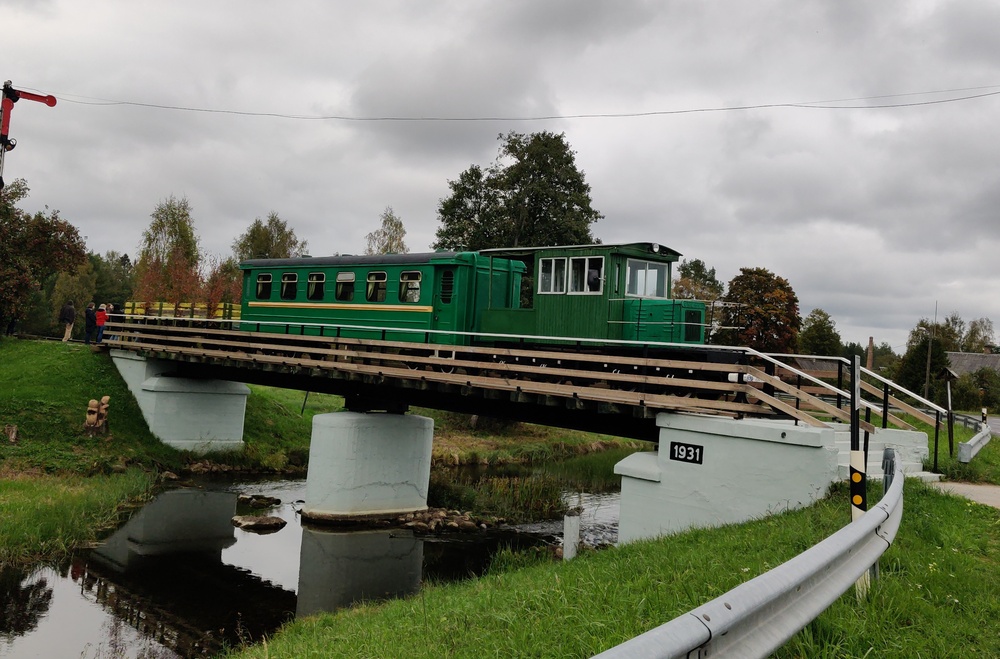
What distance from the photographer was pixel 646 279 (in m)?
16.4

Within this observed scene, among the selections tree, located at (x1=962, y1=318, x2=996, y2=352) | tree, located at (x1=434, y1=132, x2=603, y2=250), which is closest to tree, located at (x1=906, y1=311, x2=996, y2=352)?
tree, located at (x1=962, y1=318, x2=996, y2=352)

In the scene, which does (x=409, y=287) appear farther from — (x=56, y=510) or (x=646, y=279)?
(x=56, y=510)

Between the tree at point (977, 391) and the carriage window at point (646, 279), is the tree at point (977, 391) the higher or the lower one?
the lower one

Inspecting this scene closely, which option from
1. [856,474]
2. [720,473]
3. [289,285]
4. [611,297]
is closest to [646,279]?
[611,297]

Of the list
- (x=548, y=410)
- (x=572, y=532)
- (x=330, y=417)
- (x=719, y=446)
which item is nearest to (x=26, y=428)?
(x=330, y=417)

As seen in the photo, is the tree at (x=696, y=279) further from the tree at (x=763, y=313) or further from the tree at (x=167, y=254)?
the tree at (x=167, y=254)

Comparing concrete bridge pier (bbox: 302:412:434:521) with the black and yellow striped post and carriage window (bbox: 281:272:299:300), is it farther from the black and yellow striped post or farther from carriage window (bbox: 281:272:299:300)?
the black and yellow striped post

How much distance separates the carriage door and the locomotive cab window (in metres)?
4.67

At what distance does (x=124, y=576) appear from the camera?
1346cm

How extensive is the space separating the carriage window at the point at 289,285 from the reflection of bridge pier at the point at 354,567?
27.4 feet

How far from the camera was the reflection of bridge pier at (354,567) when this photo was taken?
13.0 metres

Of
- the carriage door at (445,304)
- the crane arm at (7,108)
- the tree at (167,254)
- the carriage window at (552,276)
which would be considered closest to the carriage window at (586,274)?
the carriage window at (552,276)

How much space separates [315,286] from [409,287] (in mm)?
4107

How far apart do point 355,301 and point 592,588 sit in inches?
606
